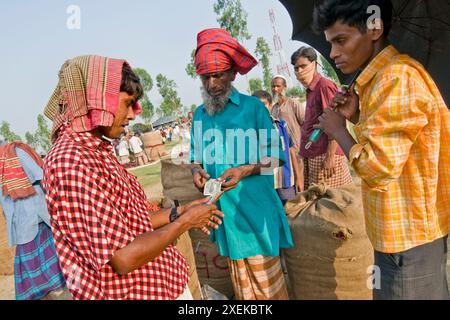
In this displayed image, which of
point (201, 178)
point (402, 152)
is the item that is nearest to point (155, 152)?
point (201, 178)

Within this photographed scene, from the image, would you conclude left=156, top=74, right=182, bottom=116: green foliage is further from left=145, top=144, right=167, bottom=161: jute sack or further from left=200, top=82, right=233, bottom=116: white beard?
left=200, top=82, right=233, bottom=116: white beard

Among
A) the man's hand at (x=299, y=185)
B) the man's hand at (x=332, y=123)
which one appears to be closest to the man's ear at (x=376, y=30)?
the man's hand at (x=332, y=123)

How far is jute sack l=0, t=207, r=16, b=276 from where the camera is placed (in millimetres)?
3923

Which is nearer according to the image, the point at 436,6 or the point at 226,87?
the point at 436,6

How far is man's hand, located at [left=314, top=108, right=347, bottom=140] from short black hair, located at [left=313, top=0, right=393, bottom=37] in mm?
361

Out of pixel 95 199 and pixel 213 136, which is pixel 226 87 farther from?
pixel 95 199

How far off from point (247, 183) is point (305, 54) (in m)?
1.83

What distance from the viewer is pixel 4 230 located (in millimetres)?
3938

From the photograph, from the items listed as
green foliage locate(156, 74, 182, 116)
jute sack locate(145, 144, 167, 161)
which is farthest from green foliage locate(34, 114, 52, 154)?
jute sack locate(145, 144, 167, 161)

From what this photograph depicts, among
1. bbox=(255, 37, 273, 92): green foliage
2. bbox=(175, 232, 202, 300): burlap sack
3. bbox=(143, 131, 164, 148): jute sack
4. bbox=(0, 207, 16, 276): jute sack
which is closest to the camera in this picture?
bbox=(175, 232, 202, 300): burlap sack

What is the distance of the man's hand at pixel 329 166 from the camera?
2.73 metres

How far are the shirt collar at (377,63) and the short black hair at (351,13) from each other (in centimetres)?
11
